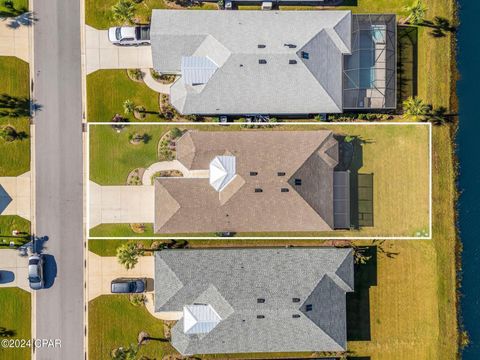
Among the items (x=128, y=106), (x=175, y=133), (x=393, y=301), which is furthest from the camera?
(x=393, y=301)

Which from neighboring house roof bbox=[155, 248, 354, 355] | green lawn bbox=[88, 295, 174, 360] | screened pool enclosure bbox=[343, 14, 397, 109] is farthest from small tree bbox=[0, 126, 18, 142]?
screened pool enclosure bbox=[343, 14, 397, 109]

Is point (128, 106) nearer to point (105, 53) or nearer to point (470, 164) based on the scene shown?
point (105, 53)

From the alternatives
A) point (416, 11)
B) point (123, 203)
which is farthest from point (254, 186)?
point (416, 11)

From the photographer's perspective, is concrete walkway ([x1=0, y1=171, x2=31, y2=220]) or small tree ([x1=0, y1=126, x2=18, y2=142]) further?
concrete walkway ([x1=0, y1=171, x2=31, y2=220])

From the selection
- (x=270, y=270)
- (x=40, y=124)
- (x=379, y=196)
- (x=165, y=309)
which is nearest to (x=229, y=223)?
(x=270, y=270)

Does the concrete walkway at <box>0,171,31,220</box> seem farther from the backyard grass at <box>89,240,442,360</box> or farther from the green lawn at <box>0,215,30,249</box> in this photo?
the backyard grass at <box>89,240,442,360</box>

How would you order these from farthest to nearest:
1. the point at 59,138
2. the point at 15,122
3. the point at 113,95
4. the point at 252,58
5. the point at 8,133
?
the point at 113,95 < the point at 59,138 < the point at 15,122 < the point at 8,133 < the point at 252,58
